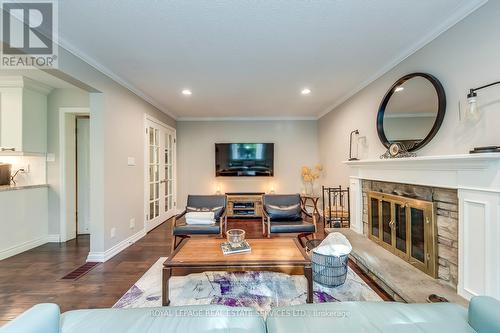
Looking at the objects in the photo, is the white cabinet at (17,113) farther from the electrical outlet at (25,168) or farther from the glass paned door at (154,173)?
the glass paned door at (154,173)

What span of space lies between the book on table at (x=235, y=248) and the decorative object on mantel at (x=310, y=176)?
3.41 meters

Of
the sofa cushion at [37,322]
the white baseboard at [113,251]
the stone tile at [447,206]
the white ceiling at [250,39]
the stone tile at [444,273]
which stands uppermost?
the white ceiling at [250,39]

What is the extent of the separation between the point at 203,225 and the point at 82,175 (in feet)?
8.25

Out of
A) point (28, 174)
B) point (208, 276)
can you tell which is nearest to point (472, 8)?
point (208, 276)

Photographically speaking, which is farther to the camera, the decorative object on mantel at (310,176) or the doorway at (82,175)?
the decorative object on mantel at (310,176)

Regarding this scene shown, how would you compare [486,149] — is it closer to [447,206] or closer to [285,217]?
[447,206]

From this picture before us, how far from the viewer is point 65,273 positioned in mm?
2525

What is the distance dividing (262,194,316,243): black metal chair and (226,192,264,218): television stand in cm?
150

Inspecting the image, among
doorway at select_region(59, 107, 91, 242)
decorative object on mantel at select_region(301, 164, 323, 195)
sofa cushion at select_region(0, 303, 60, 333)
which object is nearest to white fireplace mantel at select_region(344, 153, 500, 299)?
sofa cushion at select_region(0, 303, 60, 333)

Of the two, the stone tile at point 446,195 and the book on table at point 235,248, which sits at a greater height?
the stone tile at point 446,195

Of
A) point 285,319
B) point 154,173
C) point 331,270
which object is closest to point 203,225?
A: point 331,270

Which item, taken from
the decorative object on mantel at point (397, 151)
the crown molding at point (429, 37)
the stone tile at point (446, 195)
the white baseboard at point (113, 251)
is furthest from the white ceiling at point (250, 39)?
the white baseboard at point (113, 251)

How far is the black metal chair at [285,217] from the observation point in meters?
3.15

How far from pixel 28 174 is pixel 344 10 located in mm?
4748
